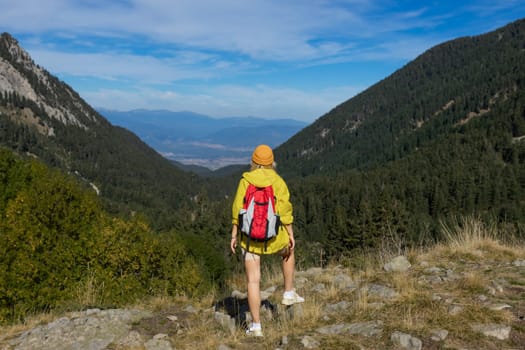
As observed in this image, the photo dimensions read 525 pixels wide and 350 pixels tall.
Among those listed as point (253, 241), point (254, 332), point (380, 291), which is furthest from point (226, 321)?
point (380, 291)

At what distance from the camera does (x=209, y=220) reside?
90.9 m

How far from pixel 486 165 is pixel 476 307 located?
495 ft

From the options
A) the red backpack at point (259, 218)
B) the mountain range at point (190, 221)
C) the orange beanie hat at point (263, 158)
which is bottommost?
the mountain range at point (190, 221)

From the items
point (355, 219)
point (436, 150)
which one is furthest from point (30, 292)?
point (436, 150)

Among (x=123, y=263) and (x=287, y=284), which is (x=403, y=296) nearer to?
(x=287, y=284)

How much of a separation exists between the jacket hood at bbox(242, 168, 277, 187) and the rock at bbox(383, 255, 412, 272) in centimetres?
470

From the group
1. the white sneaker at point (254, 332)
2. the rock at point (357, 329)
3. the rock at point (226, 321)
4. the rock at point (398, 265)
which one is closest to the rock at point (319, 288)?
the rock at point (398, 265)

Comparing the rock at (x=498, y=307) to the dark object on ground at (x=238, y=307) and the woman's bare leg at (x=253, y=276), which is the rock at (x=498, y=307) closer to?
the dark object on ground at (x=238, y=307)

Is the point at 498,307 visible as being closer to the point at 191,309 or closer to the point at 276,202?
the point at 276,202

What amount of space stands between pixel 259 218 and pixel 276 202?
0.42 m

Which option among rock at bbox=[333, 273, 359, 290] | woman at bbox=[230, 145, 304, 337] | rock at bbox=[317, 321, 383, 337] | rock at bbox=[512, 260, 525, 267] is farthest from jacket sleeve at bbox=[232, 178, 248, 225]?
rock at bbox=[512, 260, 525, 267]

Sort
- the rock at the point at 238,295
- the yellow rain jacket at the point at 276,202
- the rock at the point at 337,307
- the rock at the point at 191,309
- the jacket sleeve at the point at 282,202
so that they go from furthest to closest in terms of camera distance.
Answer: the rock at the point at 238,295, the rock at the point at 191,309, the rock at the point at 337,307, the jacket sleeve at the point at 282,202, the yellow rain jacket at the point at 276,202

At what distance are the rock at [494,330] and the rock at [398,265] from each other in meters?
3.33

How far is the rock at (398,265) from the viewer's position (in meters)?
8.24
